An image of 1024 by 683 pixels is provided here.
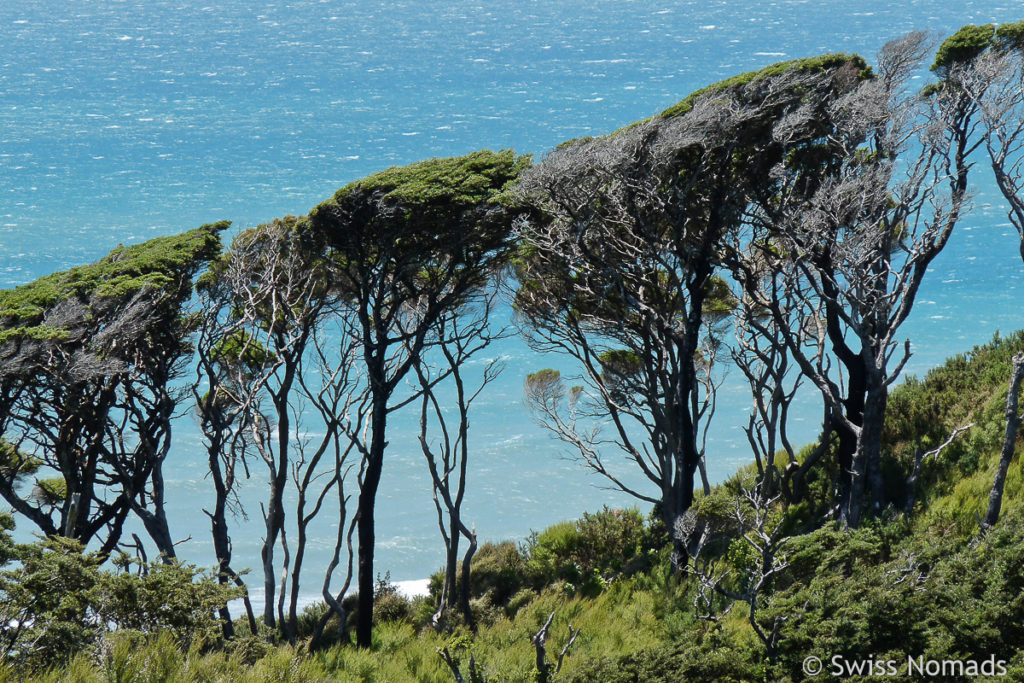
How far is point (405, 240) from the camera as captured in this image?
1384 cm

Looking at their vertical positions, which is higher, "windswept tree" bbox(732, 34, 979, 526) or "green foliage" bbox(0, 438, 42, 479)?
"windswept tree" bbox(732, 34, 979, 526)

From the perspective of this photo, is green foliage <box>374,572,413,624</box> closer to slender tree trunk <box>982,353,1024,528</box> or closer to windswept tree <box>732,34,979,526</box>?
windswept tree <box>732,34,979,526</box>

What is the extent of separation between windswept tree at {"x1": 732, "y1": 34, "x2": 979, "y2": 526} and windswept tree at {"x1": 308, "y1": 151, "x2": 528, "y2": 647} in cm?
352

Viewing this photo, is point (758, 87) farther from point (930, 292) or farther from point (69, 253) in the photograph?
point (69, 253)

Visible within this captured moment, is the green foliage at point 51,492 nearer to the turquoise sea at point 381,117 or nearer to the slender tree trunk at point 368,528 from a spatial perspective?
the slender tree trunk at point 368,528

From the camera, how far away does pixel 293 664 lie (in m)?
8.91

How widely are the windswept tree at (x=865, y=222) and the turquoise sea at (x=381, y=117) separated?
6575 millimetres

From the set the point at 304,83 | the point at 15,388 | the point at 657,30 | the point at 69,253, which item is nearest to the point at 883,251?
the point at 15,388

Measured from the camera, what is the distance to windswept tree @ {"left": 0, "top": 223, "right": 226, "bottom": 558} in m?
12.3

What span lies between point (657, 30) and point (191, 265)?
102 metres

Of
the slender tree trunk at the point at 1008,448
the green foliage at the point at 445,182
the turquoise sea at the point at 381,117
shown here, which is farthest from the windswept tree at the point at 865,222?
the turquoise sea at the point at 381,117

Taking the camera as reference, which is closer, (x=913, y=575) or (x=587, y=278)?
(x=913, y=575)

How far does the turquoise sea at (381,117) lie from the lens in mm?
31531

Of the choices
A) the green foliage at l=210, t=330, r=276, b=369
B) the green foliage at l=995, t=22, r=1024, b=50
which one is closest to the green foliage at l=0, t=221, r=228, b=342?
the green foliage at l=210, t=330, r=276, b=369
